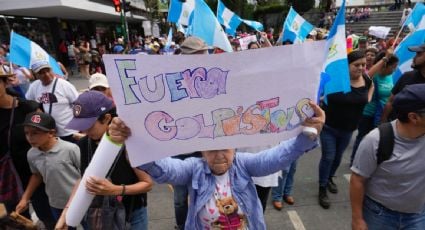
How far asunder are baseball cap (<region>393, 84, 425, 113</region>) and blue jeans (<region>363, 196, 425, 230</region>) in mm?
729

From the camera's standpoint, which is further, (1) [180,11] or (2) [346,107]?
(1) [180,11]

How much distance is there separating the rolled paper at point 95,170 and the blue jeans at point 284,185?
252 centimetres

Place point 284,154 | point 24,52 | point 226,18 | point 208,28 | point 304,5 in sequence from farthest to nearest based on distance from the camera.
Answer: point 304,5 → point 226,18 → point 208,28 → point 24,52 → point 284,154

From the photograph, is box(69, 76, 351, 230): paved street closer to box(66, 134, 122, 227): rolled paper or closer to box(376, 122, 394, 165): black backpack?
box(376, 122, 394, 165): black backpack

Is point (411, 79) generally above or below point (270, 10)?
below

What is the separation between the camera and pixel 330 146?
3941 mm

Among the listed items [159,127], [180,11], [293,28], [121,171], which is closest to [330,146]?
[121,171]

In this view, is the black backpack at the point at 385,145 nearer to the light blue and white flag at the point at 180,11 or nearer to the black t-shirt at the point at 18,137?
the black t-shirt at the point at 18,137

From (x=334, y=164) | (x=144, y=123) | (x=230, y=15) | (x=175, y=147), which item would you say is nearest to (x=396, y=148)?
(x=175, y=147)

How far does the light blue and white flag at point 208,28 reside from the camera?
4738 millimetres

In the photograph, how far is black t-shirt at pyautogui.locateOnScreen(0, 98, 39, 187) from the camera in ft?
9.52

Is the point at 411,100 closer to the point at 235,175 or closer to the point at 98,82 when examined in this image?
the point at 235,175

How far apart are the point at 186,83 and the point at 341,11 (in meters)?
1.55

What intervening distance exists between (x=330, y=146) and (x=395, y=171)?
1.84m
